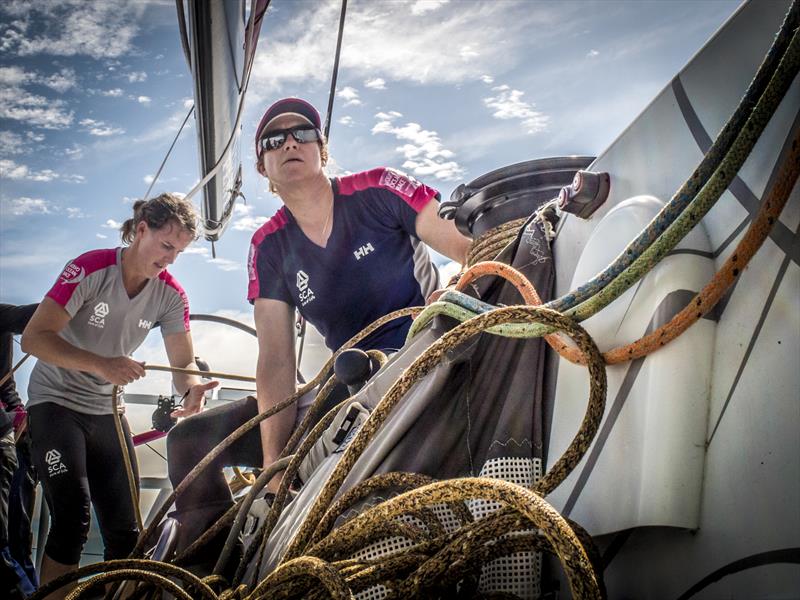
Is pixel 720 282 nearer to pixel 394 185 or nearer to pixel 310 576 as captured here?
pixel 310 576

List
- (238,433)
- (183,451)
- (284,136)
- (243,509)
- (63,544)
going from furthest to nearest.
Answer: (63,544) → (284,136) → (183,451) → (238,433) → (243,509)

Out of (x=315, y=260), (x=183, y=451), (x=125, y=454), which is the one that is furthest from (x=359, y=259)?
(x=125, y=454)

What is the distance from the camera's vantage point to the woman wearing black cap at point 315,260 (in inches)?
74.9

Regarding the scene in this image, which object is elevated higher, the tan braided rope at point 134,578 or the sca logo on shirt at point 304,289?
the sca logo on shirt at point 304,289

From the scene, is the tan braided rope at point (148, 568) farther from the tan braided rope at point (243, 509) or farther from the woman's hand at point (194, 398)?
the woman's hand at point (194, 398)

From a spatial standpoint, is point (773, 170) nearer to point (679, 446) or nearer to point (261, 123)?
point (679, 446)

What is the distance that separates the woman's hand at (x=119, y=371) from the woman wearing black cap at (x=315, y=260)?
24.0 inches

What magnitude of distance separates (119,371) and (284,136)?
45.7 inches

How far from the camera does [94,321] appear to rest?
2.60m

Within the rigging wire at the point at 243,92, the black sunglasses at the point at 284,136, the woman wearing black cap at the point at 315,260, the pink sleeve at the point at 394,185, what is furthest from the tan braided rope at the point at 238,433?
the rigging wire at the point at 243,92

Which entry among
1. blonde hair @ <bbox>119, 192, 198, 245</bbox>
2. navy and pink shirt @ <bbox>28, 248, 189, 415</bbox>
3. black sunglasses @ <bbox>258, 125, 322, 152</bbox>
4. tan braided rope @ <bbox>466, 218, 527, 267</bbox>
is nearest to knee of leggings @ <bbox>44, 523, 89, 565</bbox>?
navy and pink shirt @ <bbox>28, 248, 189, 415</bbox>

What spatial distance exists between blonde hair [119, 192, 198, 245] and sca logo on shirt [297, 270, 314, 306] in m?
0.99

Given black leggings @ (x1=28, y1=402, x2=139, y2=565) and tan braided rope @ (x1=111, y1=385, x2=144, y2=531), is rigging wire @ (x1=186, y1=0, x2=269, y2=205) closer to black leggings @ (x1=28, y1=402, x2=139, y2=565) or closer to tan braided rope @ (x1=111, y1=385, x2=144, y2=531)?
tan braided rope @ (x1=111, y1=385, x2=144, y2=531)

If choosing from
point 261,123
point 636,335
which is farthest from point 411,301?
point 636,335
